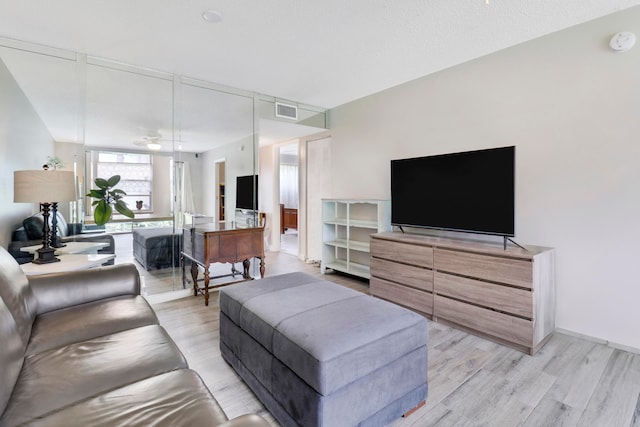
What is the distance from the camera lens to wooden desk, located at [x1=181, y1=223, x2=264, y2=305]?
3.24 m

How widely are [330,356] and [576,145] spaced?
103 inches

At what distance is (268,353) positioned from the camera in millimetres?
1618

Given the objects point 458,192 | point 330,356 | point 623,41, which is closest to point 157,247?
point 330,356

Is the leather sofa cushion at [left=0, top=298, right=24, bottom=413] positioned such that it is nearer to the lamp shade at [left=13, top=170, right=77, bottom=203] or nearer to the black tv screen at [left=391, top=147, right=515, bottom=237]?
the lamp shade at [left=13, top=170, right=77, bottom=203]

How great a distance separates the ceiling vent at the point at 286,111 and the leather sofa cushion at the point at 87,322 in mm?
3159

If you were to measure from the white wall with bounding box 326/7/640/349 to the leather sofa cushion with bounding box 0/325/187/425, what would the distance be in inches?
107

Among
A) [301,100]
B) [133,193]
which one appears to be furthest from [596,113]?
[133,193]

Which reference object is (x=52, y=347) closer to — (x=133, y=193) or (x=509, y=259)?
(x=133, y=193)

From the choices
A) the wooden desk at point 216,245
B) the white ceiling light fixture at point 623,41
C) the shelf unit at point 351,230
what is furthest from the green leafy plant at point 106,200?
the white ceiling light fixture at point 623,41

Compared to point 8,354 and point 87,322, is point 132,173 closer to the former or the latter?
point 87,322

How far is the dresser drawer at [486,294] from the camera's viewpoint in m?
2.26

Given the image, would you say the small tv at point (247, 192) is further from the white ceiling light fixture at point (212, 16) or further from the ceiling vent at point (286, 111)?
the white ceiling light fixture at point (212, 16)

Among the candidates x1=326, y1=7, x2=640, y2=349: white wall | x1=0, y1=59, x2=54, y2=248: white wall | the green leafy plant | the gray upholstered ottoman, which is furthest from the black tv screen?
x1=0, y1=59, x2=54, y2=248: white wall

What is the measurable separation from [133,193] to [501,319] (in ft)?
12.3
